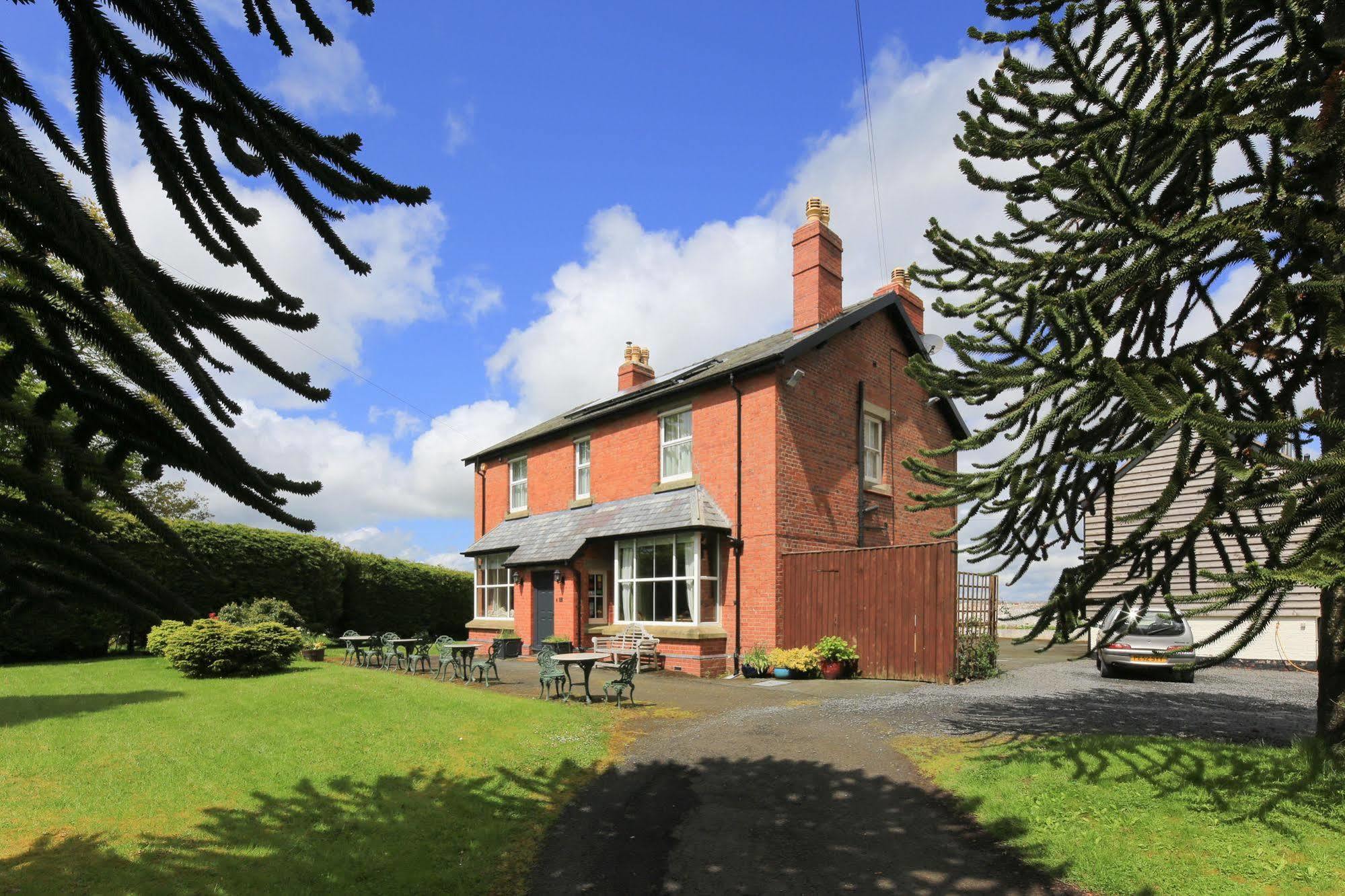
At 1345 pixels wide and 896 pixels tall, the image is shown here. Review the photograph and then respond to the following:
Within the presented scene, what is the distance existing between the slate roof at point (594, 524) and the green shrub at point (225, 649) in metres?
7.68

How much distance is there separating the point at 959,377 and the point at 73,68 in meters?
7.55

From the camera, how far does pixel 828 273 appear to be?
19297mm

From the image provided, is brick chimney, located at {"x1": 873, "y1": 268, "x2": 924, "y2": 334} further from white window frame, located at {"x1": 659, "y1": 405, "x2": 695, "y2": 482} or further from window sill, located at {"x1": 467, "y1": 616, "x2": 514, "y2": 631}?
window sill, located at {"x1": 467, "y1": 616, "x2": 514, "y2": 631}

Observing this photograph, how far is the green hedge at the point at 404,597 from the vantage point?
26.0m

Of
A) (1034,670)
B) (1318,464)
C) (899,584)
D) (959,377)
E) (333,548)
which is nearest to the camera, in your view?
(1318,464)

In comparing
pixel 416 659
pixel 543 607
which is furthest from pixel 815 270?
pixel 416 659

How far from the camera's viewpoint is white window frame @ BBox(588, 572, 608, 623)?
20797mm

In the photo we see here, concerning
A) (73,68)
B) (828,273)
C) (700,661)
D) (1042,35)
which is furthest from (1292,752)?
(828,273)

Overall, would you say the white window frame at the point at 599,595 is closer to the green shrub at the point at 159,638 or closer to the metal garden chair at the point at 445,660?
the metal garden chair at the point at 445,660

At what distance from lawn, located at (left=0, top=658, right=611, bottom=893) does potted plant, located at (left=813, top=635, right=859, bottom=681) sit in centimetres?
622

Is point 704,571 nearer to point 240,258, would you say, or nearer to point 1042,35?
point 1042,35

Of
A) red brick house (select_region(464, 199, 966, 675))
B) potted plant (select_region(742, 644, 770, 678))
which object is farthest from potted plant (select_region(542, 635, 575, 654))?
potted plant (select_region(742, 644, 770, 678))

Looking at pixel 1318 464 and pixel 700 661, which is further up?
pixel 1318 464

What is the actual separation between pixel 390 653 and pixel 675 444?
29.0 ft
